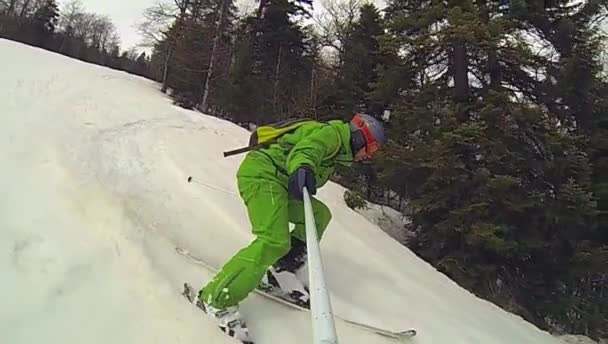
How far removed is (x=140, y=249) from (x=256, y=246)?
1049 mm

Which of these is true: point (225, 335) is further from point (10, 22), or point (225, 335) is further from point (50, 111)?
point (10, 22)

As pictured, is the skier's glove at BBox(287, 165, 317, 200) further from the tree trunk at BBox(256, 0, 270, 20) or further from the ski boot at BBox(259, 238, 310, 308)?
the tree trunk at BBox(256, 0, 270, 20)

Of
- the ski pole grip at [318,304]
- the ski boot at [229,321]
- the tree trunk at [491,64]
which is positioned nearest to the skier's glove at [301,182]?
the ski pole grip at [318,304]

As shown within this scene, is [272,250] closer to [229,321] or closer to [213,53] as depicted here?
[229,321]

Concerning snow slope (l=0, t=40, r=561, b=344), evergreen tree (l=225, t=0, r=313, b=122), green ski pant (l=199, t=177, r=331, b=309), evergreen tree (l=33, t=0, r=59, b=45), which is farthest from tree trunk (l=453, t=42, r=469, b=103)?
evergreen tree (l=33, t=0, r=59, b=45)

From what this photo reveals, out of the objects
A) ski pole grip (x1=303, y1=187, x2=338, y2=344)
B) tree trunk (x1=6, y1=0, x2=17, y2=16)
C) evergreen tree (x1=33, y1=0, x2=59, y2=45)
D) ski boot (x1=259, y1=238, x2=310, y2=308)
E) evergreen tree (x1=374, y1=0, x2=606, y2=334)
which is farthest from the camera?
tree trunk (x1=6, y1=0, x2=17, y2=16)

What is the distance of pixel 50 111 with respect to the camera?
7285 mm

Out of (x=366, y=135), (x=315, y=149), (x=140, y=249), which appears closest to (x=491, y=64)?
(x=366, y=135)

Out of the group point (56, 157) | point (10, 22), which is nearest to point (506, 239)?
point (56, 157)

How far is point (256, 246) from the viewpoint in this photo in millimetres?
3256

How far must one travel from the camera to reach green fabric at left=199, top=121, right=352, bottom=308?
3.13 metres

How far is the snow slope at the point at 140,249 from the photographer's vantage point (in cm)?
300

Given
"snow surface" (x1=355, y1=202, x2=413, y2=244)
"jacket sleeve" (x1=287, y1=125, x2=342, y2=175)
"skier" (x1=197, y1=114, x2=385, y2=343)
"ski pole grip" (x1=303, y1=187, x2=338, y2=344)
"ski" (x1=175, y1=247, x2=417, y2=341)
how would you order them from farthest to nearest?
"snow surface" (x1=355, y1=202, x2=413, y2=244) → "ski" (x1=175, y1=247, x2=417, y2=341) → "jacket sleeve" (x1=287, y1=125, x2=342, y2=175) → "skier" (x1=197, y1=114, x2=385, y2=343) → "ski pole grip" (x1=303, y1=187, x2=338, y2=344)

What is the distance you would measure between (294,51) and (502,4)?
13.6m
